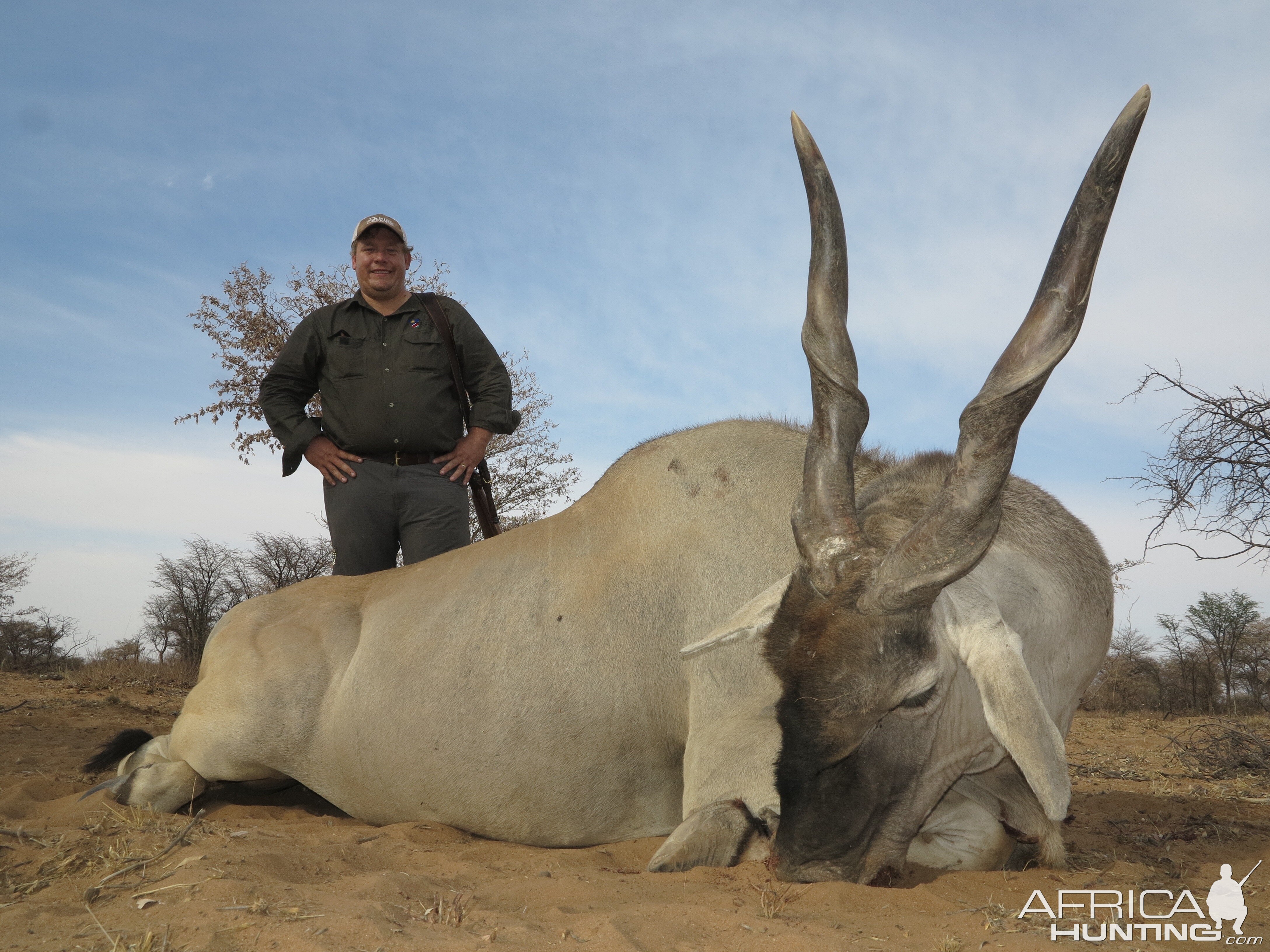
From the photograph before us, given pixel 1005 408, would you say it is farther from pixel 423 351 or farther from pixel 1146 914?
pixel 423 351

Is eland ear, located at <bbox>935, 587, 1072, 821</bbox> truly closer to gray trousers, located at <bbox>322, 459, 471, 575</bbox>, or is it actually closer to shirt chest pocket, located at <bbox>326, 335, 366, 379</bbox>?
gray trousers, located at <bbox>322, 459, 471, 575</bbox>

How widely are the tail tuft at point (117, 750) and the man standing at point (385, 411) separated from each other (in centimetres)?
126

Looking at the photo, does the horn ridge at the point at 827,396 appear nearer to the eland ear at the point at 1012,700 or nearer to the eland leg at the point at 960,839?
the eland ear at the point at 1012,700

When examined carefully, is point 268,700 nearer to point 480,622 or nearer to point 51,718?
point 480,622

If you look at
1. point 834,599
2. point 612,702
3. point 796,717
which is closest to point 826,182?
point 834,599

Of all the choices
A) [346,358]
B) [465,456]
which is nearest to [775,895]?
[465,456]

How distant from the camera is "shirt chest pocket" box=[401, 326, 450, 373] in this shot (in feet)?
17.4

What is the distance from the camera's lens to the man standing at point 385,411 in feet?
17.1

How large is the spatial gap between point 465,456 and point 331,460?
73 centimetres

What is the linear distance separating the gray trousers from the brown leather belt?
2 centimetres

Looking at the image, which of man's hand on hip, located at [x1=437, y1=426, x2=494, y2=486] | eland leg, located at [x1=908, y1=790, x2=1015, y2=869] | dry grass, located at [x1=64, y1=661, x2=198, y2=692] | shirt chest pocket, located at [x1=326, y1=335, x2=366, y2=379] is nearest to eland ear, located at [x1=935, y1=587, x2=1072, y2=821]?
eland leg, located at [x1=908, y1=790, x2=1015, y2=869]

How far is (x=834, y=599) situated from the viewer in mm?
2803

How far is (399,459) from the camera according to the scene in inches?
Result: 207

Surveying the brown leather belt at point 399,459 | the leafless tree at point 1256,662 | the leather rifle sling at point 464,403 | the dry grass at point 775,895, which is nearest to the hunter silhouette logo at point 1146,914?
the dry grass at point 775,895
